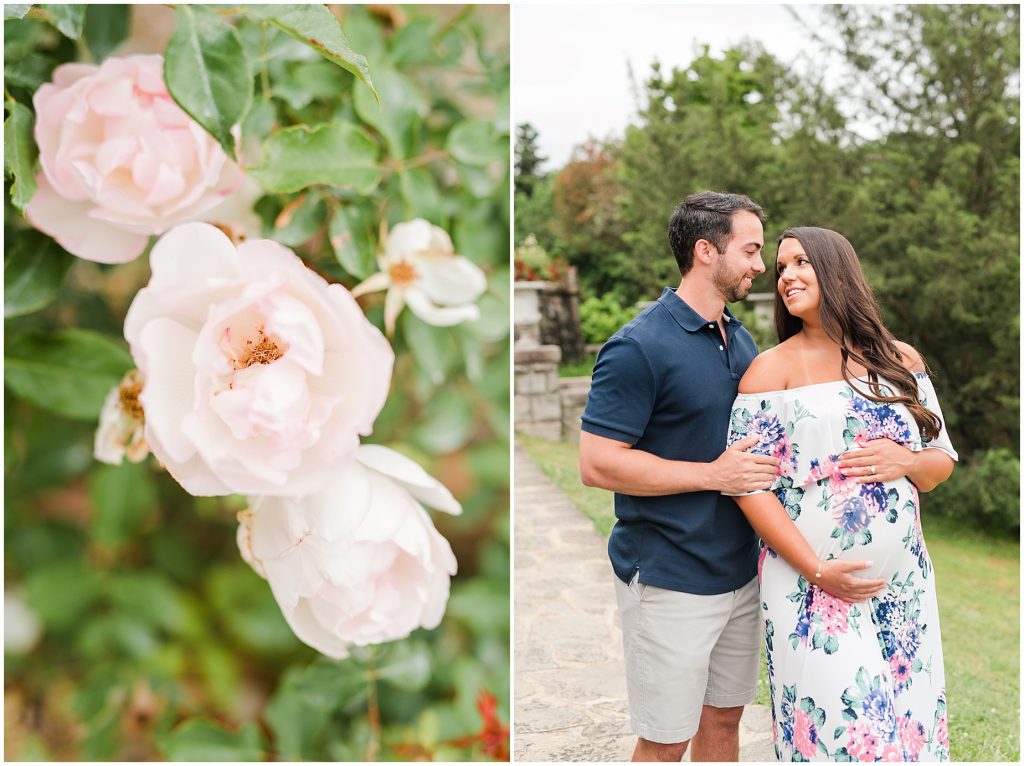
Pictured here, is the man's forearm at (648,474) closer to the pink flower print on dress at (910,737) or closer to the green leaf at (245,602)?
the pink flower print on dress at (910,737)

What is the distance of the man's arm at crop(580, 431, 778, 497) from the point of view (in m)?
1.43

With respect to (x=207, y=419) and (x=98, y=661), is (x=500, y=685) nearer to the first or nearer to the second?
(x=98, y=661)

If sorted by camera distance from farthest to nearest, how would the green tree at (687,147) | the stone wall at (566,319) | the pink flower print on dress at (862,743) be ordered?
the stone wall at (566,319), the green tree at (687,147), the pink flower print on dress at (862,743)

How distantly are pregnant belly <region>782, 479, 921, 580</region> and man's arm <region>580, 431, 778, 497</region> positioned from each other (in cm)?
10

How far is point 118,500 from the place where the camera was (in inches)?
28.7

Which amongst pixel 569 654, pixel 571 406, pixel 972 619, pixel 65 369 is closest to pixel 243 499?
pixel 65 369

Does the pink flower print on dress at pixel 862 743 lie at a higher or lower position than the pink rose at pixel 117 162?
lower

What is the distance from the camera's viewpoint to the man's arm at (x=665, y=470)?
4.68ft

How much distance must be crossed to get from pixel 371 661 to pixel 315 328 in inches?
17.1

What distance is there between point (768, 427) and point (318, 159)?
40.1 inches

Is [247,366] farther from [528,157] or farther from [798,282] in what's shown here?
[528,157]

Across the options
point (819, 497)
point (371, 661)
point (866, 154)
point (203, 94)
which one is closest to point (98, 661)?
point (371, 661)

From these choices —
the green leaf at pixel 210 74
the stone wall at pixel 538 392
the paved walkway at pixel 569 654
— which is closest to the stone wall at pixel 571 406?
the stone wall at pixel 538 392

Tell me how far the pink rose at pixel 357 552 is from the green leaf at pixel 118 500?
171 millimetres
